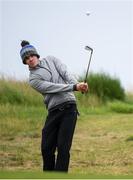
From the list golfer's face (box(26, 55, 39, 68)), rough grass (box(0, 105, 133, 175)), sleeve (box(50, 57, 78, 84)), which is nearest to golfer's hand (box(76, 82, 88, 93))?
sleeve (box(50, 57, 78, 84))

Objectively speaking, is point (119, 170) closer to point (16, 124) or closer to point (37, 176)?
point (37, 176)

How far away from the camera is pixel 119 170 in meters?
10.1

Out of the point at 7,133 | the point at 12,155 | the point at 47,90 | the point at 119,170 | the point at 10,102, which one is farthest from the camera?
the point at 10,102

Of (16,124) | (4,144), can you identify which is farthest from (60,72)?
(16,124)

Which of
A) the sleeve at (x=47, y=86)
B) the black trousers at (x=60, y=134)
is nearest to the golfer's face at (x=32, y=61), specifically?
the sleeve at (x=47, y=86)

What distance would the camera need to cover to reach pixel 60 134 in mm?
8172

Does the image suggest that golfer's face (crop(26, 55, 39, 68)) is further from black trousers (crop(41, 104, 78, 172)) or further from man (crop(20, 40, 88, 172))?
black trousers (crop(41, 104, 78, 172))

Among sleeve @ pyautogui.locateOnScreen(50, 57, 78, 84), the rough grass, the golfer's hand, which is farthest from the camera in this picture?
the rough grass

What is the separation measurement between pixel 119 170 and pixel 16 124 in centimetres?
620

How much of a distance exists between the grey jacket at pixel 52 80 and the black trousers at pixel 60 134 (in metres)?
0.12

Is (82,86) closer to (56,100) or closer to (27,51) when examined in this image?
(56,100)

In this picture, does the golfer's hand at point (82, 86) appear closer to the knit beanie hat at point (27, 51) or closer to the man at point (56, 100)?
the man at point (56, 100)

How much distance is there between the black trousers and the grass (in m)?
0.32

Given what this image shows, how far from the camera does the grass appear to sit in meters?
10.2
